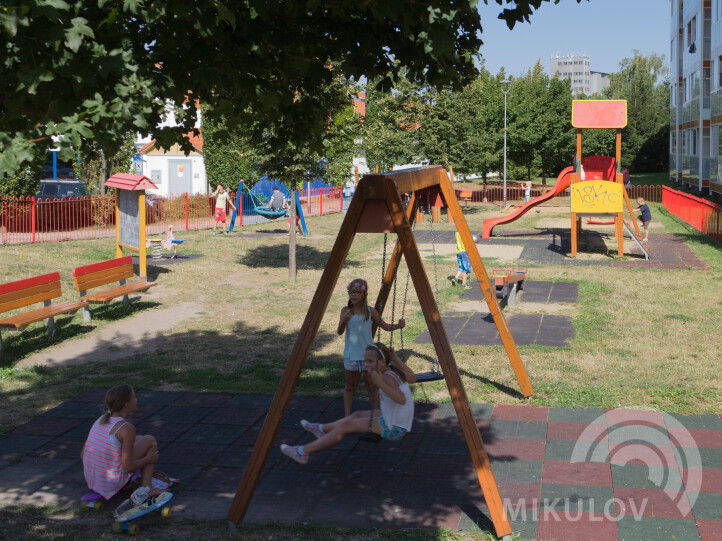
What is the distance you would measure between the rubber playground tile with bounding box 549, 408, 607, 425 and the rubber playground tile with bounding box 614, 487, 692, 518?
1.69m

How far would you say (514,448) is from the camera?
291 inches

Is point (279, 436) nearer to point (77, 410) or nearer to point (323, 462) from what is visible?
point (323, 462)

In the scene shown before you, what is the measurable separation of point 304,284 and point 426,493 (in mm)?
11319

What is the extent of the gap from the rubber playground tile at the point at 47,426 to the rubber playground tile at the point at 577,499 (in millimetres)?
4812

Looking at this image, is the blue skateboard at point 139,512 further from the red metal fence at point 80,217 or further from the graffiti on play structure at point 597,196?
the red metal fence at point 80,217

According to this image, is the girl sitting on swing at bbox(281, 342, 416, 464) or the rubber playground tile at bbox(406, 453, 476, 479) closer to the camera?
the girl sitting on swing at bbox(281, 342, 416, 464)

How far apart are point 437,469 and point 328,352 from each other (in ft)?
14.9

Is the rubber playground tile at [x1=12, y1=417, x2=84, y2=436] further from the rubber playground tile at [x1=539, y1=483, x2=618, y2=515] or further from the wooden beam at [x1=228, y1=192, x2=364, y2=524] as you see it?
the rubber playground tile at [x1=539, y1=483, x2=618, y2=515]

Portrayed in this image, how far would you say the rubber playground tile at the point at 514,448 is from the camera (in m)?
7.18

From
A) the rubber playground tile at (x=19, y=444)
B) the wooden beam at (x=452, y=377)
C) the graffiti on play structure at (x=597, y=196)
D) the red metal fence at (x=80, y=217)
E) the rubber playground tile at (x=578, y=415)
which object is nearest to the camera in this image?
the wooden beam at (x=452, y=377)

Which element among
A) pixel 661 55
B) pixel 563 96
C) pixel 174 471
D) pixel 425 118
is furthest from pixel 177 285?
pixel 661 55

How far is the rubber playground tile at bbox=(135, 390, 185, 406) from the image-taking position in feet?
29.4

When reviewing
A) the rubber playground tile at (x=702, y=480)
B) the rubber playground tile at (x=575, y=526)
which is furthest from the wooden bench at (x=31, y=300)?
the rubber playground tile at (x=702, y=480)
